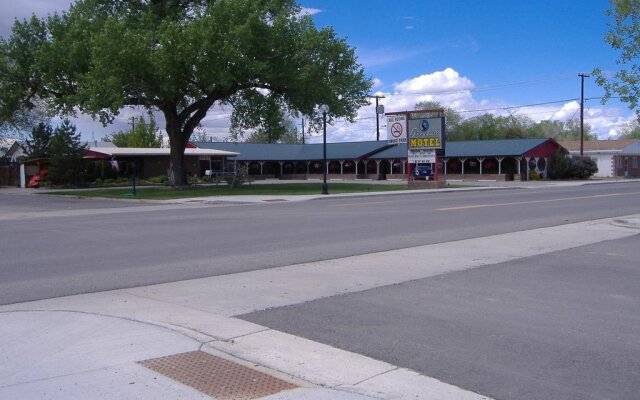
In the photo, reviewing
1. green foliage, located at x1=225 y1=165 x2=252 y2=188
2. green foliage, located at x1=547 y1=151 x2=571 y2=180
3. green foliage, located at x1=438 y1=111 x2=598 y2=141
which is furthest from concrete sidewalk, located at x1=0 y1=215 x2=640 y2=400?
green foliage, located at x1=438 y1=111 x2=598 y2=141

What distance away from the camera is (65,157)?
52375 mm

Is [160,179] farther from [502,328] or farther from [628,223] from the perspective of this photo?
[502,328]

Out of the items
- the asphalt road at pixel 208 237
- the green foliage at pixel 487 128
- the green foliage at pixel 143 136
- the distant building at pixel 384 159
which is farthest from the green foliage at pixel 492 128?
the asphalt road at pixel 208 237

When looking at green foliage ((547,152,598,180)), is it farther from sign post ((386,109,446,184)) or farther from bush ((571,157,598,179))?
sign post ((386,109,446,184))

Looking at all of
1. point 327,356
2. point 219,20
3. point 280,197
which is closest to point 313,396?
point 327,356

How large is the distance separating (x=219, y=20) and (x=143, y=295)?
29.9 metres

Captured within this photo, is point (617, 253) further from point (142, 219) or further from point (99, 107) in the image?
point (99, 107)

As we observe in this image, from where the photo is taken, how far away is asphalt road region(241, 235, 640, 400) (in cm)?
606

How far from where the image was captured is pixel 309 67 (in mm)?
39656

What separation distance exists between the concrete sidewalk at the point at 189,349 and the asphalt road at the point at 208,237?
4.62 ft

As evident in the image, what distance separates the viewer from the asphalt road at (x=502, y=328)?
6.06 meters

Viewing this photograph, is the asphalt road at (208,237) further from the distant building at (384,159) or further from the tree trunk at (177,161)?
the distant building at (384,159)

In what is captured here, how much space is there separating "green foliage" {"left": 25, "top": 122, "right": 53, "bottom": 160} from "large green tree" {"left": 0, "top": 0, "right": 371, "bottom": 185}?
A: 8.91m

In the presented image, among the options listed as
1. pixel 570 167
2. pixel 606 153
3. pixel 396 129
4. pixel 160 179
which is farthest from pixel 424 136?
pixel 606 153
